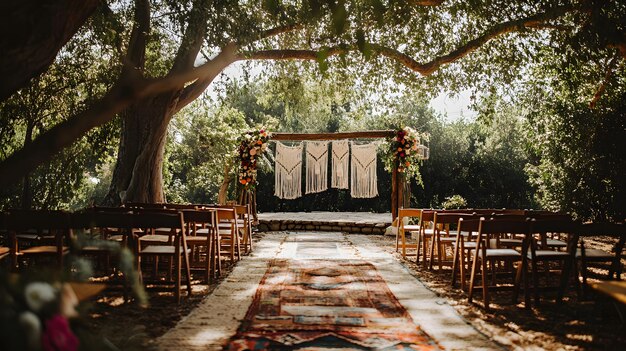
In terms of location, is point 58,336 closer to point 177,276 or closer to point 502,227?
point 177,276

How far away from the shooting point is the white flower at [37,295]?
106 cm

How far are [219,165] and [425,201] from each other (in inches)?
281

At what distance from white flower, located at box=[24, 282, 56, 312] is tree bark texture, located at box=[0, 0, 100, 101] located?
151 cm

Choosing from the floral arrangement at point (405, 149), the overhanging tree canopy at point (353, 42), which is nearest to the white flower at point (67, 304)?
the overhanging tree canopy at point (353, 42)

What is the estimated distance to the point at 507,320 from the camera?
167 inches

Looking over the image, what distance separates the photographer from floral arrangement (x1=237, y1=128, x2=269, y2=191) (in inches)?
497

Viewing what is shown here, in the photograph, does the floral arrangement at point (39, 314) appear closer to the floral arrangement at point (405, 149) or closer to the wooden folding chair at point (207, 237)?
the wooden folding chair at point (207, 237)

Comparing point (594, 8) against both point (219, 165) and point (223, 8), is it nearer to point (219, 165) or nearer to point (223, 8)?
point (223, 8)

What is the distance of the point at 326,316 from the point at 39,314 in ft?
10.7

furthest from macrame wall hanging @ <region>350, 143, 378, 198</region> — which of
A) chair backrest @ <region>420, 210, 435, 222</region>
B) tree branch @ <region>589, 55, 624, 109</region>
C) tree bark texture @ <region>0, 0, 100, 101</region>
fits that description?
tree bark texture @ <region>0, 0, 100, 101</region>

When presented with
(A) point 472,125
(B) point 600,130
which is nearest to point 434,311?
(B) point 600,130

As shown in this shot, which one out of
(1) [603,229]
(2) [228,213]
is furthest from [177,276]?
(1) [603,229]

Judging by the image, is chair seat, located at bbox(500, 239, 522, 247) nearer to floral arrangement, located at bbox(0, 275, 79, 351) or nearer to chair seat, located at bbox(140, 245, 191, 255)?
chair seat, located at bbox(140, 245, 191, 255)

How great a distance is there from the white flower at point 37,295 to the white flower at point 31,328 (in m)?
0.04
